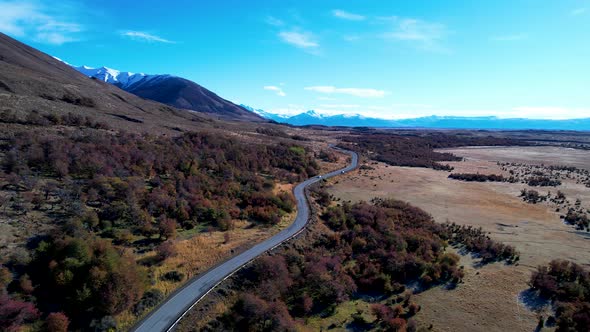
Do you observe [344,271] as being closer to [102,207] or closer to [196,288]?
[196,288]

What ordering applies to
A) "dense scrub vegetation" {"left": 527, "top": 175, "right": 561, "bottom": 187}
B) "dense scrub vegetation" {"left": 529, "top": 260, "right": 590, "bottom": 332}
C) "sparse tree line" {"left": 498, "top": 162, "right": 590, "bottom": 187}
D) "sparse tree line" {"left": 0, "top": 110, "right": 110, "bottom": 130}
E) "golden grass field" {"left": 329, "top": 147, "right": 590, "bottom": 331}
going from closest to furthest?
"dense scrub vegetation" {"left": 529, "top": 260, "right": 590, "bottom": 332} < "golden grass field" {"left": 329, "top": 147, "right": 590, "bottom": 331} < "sparse tree line" {"left": 0, "top": 110, "right": 110, "bottom": 130} < "dense scrub vegetation" {"left": 527, "top": 175, "right": 561, "bottom": 187} < "sparse tree line" {"left": 498, "top": 162, "right": 590, "bottom": 187}

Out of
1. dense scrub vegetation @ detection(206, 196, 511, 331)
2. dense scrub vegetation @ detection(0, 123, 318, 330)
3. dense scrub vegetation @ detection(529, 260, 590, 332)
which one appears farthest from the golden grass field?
dense scrub vegetation @ detection(0, 123, 318, 330)

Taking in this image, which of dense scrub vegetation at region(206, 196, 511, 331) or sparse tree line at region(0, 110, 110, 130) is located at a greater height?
sparse tree line at region(0, 110, 110, 130)

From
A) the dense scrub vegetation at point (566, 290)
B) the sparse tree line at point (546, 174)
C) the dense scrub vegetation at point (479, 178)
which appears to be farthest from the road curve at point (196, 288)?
the sparse tree line at point (546, 174)

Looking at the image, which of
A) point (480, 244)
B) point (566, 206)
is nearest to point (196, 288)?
point (480, 244)

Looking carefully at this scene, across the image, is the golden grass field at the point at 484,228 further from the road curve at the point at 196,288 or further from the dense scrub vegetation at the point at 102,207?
the dense scrub vegetation at the point at 102,207

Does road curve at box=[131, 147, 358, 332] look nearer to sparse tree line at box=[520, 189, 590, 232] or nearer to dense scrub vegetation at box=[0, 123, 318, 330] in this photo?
dense scrub vegetation at box=[0, 123, 318, 330]
